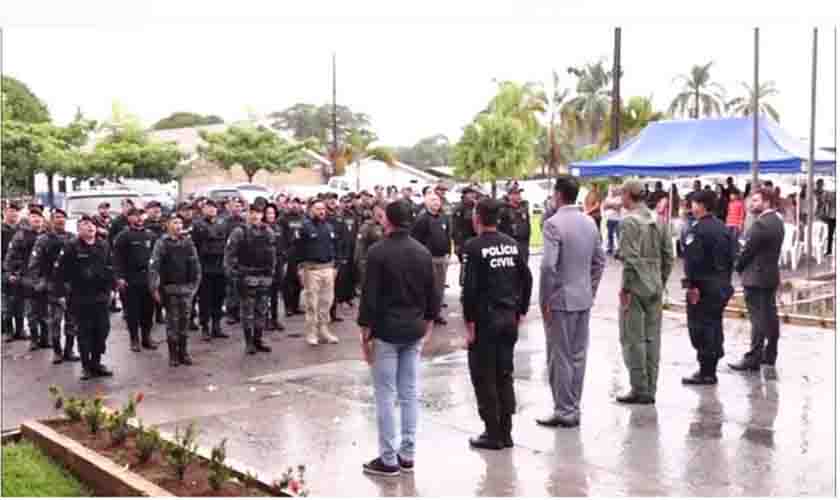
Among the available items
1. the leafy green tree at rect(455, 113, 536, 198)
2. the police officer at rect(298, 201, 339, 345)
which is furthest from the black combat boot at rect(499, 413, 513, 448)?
the leafy green tree at rect(455, 113, 536, 198)

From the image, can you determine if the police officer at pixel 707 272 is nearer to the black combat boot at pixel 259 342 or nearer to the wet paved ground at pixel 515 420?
the wet paved ground at pixel 515 420

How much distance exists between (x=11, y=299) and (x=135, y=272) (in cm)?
216

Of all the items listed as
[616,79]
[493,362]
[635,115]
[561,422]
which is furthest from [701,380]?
[635,115]

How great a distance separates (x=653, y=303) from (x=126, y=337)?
23.6ft

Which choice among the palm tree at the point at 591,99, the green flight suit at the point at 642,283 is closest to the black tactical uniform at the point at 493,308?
the green flight suit at the point at 642,283

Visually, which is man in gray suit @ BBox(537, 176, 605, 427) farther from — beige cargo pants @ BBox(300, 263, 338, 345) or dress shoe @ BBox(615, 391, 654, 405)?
beige cargo pants @ BBox(300, 263, 338, 345)

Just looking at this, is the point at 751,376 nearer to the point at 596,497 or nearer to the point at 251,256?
the point at 596,497

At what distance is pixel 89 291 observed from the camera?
9.78 meters

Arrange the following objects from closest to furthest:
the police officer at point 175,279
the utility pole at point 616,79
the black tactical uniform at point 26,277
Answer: the police officer at point 175,279 < the black tactical uniform at point 26,277 < the utility pole at point 616,79

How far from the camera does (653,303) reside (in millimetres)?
8023

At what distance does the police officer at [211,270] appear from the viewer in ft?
40.5

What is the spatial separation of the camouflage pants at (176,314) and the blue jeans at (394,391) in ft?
15.1

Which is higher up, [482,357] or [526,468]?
[482,357]

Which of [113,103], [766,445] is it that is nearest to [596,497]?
[766,445]
